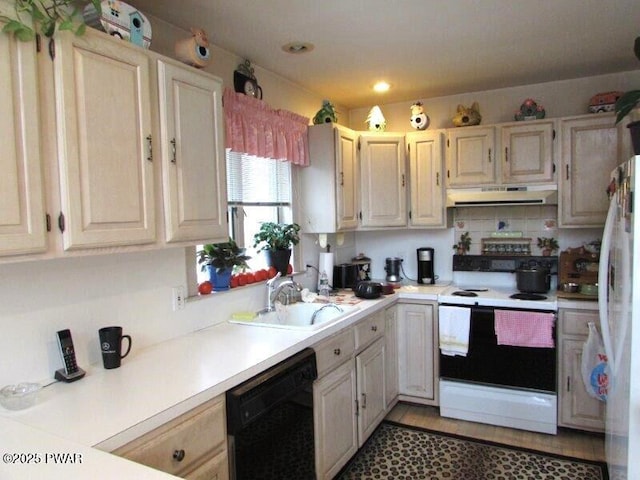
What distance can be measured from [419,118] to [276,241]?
1.55 m

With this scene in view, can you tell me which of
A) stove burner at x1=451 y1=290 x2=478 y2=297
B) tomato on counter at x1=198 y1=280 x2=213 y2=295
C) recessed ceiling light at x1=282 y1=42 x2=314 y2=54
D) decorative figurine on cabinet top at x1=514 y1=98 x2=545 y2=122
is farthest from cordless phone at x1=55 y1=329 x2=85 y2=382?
decorative figurine on cabinet top at x1=514 y1=98 x2=545 y2=122

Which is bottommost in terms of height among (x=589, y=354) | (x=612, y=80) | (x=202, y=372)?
(x=589, y=354)

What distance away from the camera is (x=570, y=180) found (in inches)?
120

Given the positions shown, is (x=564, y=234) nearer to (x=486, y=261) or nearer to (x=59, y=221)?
(x=486, y=261)

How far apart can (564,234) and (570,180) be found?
19.0 inches

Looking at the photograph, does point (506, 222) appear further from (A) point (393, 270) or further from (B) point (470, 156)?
(A) point (393, 270)

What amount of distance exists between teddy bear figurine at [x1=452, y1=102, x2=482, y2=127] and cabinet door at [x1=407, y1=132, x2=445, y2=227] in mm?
178

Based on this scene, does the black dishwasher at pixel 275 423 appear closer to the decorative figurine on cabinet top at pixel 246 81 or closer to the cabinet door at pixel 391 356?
the cabinet door at pixel 391 356

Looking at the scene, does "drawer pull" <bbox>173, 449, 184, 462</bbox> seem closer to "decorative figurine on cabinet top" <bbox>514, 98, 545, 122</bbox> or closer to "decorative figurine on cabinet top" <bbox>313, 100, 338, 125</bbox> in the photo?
"decorative figurine on cabinet top" <bbox>313, 100, 338, 125</bbox>

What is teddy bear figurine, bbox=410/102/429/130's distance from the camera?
3.49 meters

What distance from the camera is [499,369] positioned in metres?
2.97

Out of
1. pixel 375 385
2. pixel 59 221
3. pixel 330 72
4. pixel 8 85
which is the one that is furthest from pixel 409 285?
pixel 8 85

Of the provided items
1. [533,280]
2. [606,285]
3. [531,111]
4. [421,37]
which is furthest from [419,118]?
[606,285]

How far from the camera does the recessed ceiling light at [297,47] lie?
2461mm
